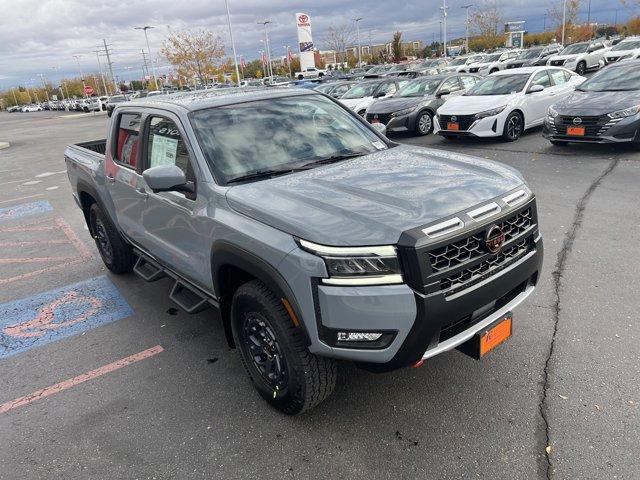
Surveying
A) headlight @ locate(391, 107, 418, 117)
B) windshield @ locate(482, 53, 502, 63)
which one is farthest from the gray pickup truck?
windshield @ locate(482, 53, 502, 63)

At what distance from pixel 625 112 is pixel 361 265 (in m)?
8.22

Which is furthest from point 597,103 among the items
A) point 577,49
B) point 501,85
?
point 577,49

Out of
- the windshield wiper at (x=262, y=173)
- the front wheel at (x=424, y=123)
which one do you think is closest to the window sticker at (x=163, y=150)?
the windshield wiper at (x=262, y=173)

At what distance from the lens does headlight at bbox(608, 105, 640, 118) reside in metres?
8.44

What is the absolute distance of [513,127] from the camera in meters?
11.3

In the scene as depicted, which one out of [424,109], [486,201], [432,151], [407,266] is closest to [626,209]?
[432,151]

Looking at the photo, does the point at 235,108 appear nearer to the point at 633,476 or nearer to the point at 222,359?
the point at 222,359

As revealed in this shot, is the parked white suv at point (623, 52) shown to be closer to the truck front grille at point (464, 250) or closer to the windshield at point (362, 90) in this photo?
the windshield at point (362, 90)

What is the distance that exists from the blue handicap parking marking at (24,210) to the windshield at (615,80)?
10801 millimetres

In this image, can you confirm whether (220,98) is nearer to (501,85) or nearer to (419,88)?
(501,85)

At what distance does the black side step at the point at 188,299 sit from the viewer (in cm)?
363

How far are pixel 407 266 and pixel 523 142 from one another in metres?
10.0

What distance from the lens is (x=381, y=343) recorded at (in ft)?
8.05

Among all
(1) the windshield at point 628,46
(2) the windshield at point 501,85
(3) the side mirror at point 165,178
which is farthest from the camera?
(1) the windshield at point 628,46
